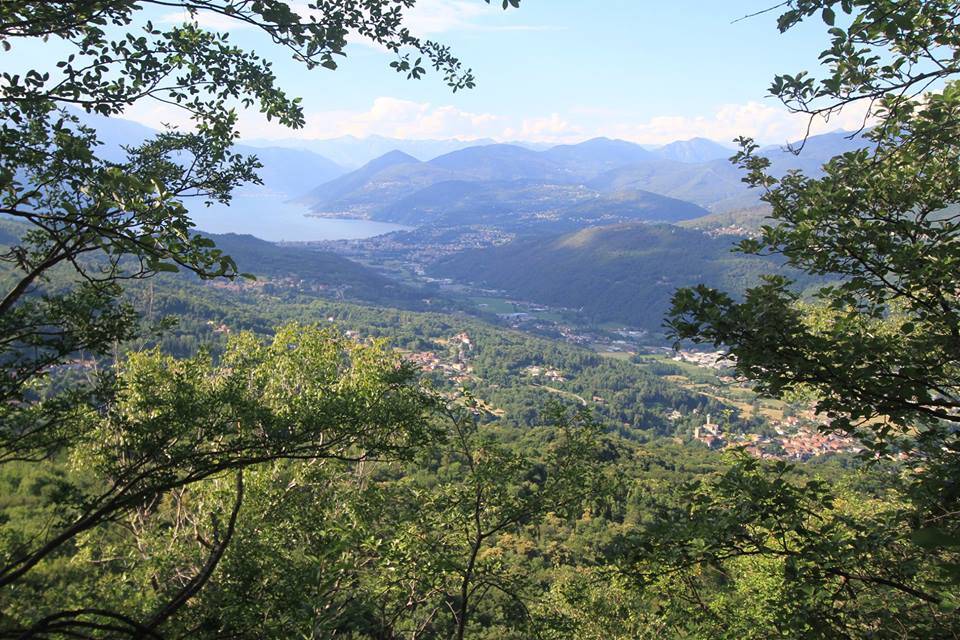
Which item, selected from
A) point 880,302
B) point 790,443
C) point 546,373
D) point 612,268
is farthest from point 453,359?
point 880,302

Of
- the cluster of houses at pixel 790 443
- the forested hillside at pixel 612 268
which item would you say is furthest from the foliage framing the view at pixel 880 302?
the forested hillside at pixel 612 268

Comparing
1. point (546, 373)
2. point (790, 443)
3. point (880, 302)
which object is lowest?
point (790, 443)

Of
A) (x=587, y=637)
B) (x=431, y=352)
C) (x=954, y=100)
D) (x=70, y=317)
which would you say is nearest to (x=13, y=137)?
(x=70, y=317)

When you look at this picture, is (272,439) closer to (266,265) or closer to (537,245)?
(266,265)

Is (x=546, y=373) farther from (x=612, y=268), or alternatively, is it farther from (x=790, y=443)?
(x=612, y=268)

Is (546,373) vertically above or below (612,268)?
below

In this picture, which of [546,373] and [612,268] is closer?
[546,373]

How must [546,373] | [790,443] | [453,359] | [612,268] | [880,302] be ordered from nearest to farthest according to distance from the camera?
[880,302], [790,443], [453,359], [546,373], [612,268]

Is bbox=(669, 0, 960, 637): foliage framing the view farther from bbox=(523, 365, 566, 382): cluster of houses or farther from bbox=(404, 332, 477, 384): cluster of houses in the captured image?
bbox=(523, 365, 566, 382): cluster of houses

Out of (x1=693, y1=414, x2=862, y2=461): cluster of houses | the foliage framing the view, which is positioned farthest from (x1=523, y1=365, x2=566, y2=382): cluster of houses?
the foliage framing the view

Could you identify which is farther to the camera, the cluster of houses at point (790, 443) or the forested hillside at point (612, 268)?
the forested hillside at point (612, 268)

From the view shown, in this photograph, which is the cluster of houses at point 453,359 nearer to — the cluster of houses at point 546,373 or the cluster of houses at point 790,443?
the cluster of houses at point 546,373
